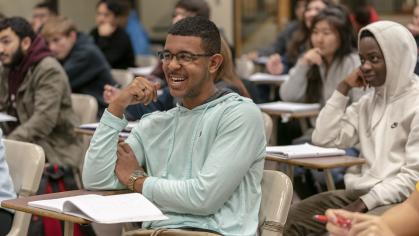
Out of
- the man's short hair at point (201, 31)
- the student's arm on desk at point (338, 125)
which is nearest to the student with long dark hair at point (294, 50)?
the student's arm on desk at point (338, 125)

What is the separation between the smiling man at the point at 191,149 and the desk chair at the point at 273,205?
0.04 m

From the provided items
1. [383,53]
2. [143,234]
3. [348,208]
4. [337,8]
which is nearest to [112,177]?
[143,234]

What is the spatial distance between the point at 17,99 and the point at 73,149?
0.46m

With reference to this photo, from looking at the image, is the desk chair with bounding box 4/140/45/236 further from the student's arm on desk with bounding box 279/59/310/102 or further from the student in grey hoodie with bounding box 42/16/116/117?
the student in grey hoodie with bounding box 42/16/116/117

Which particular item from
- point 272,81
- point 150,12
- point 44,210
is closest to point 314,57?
point 272,81

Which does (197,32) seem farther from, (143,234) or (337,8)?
(337,8)

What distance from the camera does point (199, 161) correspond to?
9.80 ft

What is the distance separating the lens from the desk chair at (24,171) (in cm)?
338

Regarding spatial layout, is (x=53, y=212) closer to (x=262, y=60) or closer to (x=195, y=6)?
(x=195, y=6)

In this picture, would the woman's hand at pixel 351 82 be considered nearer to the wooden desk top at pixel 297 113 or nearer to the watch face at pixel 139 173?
the wooden desk top at pixel 297 113

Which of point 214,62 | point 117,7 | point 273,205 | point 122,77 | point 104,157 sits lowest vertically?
point 122,77

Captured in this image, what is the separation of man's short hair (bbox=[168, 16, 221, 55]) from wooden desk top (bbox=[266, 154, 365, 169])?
758mm

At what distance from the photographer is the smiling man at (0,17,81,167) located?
16.0ft

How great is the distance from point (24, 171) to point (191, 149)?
0.81 m
